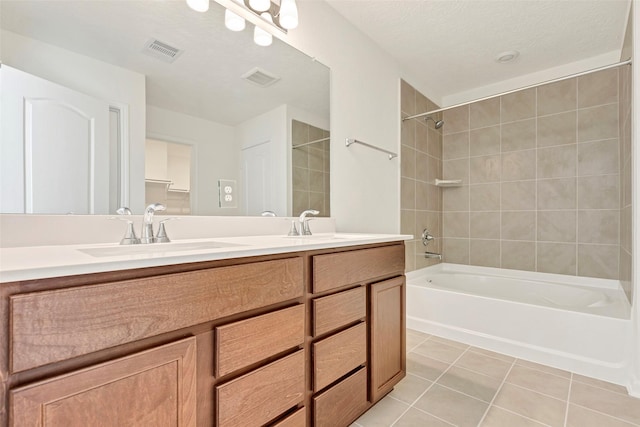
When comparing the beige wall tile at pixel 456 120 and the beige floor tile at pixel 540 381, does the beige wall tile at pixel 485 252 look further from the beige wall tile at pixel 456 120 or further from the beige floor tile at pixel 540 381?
the beige floor tile at pixel 540 381

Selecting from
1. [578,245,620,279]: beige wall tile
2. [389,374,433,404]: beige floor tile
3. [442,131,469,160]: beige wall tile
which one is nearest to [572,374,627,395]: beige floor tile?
[389,374,433,404]: beige floor tile

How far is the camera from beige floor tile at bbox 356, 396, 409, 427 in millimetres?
1303

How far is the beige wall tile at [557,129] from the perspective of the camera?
2566 mm

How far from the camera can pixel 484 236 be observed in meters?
3.00

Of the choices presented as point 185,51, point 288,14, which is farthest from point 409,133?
point 185,51

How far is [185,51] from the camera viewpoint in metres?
1.28

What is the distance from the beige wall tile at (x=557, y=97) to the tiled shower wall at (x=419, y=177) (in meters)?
0.90

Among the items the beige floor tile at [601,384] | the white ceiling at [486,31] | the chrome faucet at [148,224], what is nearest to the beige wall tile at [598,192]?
the white ceiling at [486,31]

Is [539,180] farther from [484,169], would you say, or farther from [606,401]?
[606,401]

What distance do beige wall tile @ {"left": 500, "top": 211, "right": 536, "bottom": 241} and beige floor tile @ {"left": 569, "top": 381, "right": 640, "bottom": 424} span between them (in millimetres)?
1471

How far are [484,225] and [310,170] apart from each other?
212 centimetres

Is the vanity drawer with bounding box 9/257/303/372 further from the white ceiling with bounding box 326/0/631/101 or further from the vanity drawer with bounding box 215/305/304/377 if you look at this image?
the white ceiling with bounding box 326/0/631/101

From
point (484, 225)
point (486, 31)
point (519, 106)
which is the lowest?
point (484, 225)

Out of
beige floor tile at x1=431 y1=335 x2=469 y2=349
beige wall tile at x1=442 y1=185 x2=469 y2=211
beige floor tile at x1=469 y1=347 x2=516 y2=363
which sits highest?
beige wall tile at x1=442 y1=185 x2=469 y2=211
